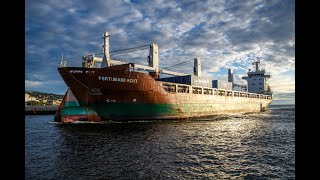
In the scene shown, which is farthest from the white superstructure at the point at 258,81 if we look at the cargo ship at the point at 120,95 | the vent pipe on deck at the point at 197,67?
the cargo ship at the point at 120,95

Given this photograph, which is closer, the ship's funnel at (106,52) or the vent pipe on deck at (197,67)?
the ship's funnel at (106,52)

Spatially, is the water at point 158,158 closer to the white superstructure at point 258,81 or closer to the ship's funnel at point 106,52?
the ship's funnel at point 106,52

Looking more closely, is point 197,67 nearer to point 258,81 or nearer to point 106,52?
point 106,52

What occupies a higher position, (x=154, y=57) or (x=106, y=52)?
(x=106, y=52)

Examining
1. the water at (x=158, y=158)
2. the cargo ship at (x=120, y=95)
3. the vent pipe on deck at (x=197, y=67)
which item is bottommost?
the water at (x=158, y=158)

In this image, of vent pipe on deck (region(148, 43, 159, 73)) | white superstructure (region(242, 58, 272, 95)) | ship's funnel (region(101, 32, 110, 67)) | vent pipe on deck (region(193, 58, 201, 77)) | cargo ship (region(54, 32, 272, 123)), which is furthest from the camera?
white superstructure (region(242, 58, 272, 95))

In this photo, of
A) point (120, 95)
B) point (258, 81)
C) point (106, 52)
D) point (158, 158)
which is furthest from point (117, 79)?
point (258, 81)

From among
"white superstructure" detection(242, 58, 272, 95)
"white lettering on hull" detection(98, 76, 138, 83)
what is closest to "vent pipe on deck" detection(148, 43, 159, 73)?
"white lettering on hull" detection(98, 76, 138, 83)

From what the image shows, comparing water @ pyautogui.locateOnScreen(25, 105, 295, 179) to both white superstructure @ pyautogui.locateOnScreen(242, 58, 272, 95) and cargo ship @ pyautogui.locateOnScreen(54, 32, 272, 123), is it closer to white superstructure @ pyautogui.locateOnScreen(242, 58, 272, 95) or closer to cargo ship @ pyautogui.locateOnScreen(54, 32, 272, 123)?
cargo ship @ pyautogui.locateOnScreen(54, 32, 272, 123)
